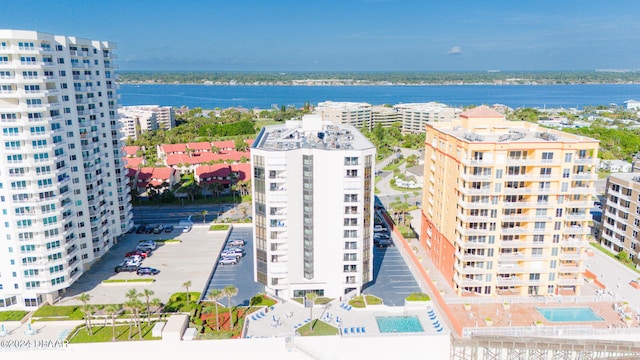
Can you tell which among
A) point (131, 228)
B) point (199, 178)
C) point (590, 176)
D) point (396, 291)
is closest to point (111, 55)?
point (131, 228)

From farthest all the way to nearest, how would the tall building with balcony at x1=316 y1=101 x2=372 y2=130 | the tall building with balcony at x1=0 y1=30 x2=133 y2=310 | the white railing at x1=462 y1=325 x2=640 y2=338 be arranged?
the tall building with balcony at x1=316 y1=101 x2=372 y2=130 → the tall building with balcony at x1=0 y1=30 x2=133 y2=310 → the white railing at x1=462 y1=325 x2=640 y2=338

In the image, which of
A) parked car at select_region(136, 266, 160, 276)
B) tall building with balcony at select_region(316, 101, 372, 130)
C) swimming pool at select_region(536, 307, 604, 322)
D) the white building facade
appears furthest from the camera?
tall building with balcony at select_region(316, 101, 372, 130)

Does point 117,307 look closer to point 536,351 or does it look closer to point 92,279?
point 92,279

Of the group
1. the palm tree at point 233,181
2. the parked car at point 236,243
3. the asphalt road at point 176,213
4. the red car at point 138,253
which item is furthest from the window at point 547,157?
the palm tree at point 233,181

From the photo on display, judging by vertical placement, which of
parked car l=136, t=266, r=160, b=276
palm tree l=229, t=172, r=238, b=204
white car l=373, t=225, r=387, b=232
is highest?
palm tree l=229, t=172, r=238, b=204

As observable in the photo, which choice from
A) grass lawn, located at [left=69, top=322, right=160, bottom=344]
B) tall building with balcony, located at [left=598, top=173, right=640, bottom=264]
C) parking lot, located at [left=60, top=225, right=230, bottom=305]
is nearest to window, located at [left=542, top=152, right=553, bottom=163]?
tall building with balcony, located at [left=598, top=173, right=640, bottom=264]

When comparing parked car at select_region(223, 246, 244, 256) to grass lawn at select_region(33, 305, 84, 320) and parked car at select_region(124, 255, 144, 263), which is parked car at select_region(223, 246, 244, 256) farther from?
grass lawn at select_region(33, 305, 84, 320)
